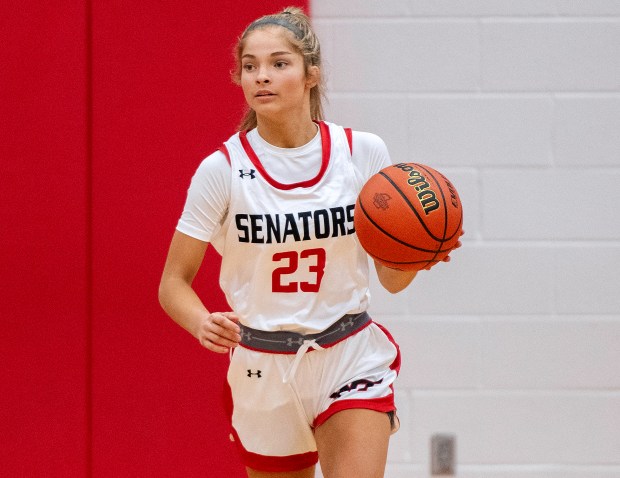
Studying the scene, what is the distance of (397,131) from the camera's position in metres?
3.34

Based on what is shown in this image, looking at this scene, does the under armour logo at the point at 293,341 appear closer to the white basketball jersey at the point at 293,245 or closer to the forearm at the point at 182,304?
the white basketball jersey at the point at 293,245

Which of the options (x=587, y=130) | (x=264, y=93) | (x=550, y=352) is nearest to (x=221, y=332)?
(x=264, y=93)

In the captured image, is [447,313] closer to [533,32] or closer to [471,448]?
[471,448]

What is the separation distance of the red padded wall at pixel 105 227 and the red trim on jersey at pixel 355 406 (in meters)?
0.97

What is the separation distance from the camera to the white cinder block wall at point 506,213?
3324mm

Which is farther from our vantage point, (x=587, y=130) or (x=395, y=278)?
(x=587, y=130)

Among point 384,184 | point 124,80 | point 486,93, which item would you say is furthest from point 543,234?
point 124,80

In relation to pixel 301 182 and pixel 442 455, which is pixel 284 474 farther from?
pixel 442 455

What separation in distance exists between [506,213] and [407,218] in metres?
1.16

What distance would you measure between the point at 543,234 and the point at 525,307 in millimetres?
247

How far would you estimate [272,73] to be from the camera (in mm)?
2434

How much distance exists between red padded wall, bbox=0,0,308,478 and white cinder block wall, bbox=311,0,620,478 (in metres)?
0.47

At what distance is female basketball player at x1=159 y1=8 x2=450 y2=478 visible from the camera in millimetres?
2408

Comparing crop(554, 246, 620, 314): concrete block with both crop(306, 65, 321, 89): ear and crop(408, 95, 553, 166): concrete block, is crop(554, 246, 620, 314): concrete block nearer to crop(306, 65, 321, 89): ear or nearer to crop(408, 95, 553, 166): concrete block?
crop(408, 95, 553, 166): concrete block
